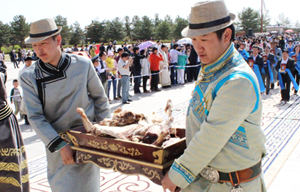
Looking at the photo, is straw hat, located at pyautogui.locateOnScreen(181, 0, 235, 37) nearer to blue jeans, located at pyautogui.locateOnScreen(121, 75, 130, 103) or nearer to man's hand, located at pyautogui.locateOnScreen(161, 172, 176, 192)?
man's hand, located at pyautogui.locateOnScreen(161, 172, 176, 192)

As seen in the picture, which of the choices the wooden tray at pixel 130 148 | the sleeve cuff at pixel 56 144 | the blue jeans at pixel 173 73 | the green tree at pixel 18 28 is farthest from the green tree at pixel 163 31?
the wooden tray at pixel 130 148

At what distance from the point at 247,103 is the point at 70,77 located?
1.70m

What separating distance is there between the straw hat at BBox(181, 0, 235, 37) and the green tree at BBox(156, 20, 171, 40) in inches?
2382

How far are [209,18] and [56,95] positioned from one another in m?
1.59

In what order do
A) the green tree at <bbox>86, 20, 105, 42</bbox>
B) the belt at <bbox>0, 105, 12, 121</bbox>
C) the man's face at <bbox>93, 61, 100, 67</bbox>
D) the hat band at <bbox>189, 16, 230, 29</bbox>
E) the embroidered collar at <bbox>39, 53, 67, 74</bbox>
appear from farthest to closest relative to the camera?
the green tree at <bbox>86, 20, 105, 42</bbox> → the man's face at <bbox>93, 61, 100, 67</bbox> → the belt at <bbox>0, 105, 12, 121</bbox> → the embroidered collar at <bbox>39, 53, 67, 74</bbox> → the hat band at <bbox>189, 16, 230, 29</bbox>

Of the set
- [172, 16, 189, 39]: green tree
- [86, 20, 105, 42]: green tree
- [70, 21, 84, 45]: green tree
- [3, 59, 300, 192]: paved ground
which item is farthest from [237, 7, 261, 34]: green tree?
[3, 59, 300, 192]: paved ground

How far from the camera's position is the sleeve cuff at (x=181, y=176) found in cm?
163

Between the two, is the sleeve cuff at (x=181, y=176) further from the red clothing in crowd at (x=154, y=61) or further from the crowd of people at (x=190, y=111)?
the red clothing in crowd at (x=154, y=61)

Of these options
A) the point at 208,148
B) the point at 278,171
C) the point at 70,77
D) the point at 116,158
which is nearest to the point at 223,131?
the point at 208,148

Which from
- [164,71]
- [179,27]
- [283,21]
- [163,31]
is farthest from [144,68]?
[283,21]

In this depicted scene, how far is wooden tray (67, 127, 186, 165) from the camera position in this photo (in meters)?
1.80

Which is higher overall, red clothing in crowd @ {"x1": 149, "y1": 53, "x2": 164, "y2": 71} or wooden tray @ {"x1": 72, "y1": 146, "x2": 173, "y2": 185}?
wooden tray @ {"x1": 72, "y1": 146, "x2": 173, "y2": 185}

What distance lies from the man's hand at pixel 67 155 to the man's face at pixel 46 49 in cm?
82

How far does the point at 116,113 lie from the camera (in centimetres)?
257
